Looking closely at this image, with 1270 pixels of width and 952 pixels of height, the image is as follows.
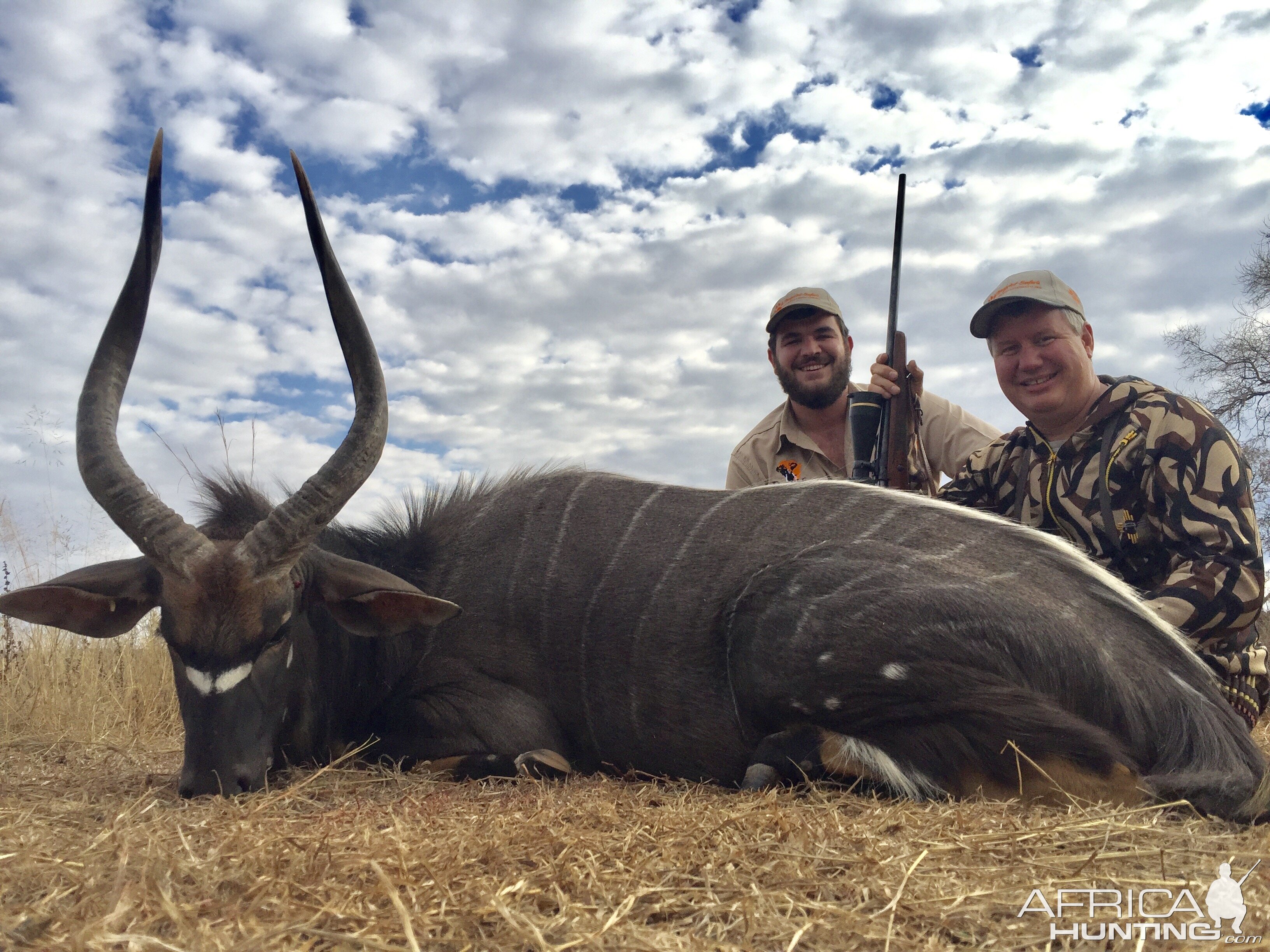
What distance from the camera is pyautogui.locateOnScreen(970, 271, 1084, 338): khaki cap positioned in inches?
162

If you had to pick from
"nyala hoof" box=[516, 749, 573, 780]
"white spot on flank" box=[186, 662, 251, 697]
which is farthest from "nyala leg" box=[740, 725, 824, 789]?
"white spot on flank" box=[186, 662, 251, 697]

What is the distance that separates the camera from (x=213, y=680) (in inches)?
117

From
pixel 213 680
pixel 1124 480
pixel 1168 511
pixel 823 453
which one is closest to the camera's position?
pixel 213 680

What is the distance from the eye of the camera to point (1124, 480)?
370 centimetres

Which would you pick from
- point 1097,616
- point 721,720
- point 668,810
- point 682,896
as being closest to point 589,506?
point 721,720

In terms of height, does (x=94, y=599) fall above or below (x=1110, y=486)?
below

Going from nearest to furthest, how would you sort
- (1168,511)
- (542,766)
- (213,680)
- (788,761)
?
(788,761) → (213,680) → (542,766) → (1168,511)

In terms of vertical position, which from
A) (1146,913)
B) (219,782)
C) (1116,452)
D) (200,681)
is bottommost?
(219,782)

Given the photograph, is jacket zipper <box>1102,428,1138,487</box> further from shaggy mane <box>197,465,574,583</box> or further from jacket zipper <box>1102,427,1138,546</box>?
shaggy mane <box>197,465,574,583</box>

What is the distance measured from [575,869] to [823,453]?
440 cm

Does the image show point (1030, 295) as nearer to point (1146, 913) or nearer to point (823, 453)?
point (823, 453)

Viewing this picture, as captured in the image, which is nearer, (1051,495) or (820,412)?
Result: (1051,495)

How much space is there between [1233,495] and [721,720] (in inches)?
79.5

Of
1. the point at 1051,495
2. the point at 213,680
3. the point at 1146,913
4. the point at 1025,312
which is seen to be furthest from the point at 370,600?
the point at 1025,312
